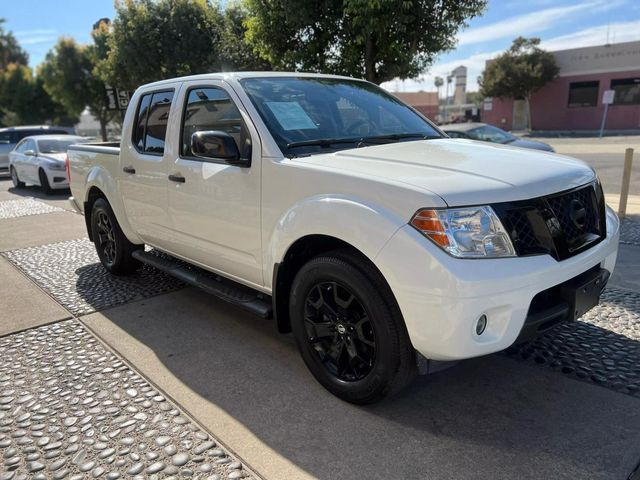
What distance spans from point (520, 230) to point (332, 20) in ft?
21.1

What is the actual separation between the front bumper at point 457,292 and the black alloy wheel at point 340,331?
347mm

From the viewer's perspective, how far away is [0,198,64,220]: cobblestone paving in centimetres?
1038

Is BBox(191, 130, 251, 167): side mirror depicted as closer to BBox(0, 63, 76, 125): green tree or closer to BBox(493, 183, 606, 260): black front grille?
BBox(493, 183, 606, 260): black front grille

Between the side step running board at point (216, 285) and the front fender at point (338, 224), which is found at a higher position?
the front fender at point (338, 224)

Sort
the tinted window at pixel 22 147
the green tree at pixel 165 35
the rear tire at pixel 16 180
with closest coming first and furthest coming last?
the tinted window at pixel 22 147
the rear tire at pixel 16 180
the green tree at pixel 165 35

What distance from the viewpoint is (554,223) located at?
265cm

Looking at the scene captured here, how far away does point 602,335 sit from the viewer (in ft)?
12.5

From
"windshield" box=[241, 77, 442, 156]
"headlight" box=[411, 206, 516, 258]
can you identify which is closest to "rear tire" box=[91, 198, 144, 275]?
"windshield" box=[241, 77, 442, 156]

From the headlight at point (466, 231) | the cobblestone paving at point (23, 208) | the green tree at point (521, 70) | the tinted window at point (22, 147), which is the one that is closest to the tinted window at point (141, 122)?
the headlight at point (466, 231)

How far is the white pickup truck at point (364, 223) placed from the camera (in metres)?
2.44

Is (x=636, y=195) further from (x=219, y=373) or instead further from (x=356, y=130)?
(x=219, y=373)

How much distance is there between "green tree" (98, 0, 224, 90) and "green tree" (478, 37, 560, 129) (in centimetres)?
3018

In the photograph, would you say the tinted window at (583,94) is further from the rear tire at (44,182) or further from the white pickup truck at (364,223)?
the white pickup truck at (364,223)

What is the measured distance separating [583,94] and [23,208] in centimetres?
4057
